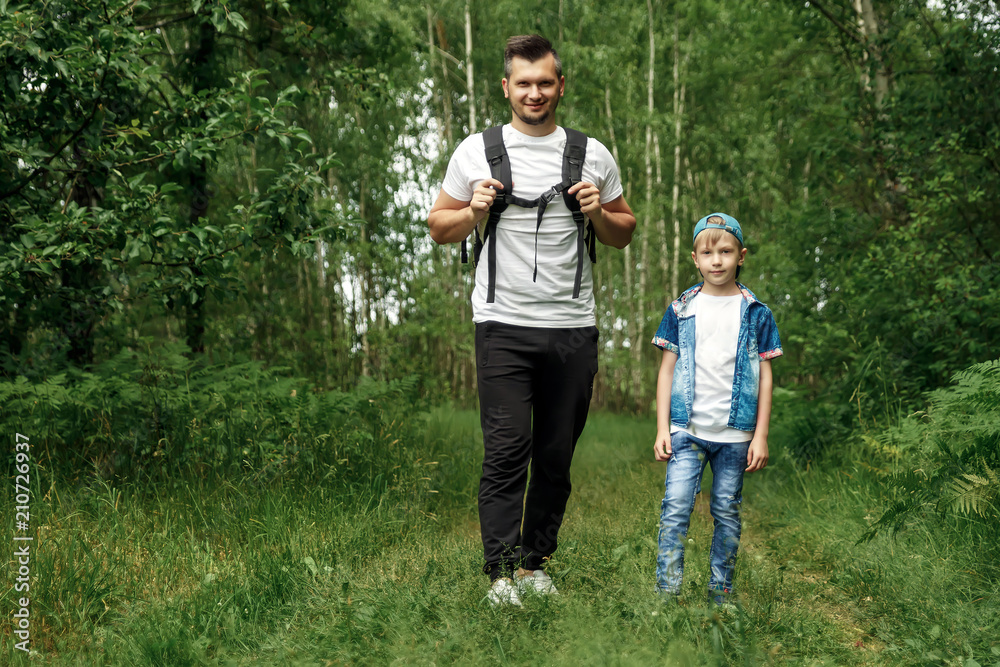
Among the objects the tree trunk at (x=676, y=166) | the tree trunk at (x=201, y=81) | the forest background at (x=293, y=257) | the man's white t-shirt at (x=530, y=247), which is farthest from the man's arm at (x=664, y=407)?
the tree trunk at (x=676, y=166)

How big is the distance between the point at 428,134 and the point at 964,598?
2036 cm

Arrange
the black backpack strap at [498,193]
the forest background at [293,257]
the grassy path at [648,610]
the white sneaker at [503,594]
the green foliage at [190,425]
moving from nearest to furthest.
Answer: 1. the grassy path at [648,610]
2. the white sneaker at [503,594]
3. the black backpack strap at [498,193]
4. the forest background at [293,257]
5. the green foliage at [190,425]

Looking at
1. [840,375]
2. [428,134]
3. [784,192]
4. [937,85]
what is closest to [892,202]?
[937,85]

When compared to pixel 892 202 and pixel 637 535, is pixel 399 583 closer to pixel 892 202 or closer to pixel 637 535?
pixel 637 535

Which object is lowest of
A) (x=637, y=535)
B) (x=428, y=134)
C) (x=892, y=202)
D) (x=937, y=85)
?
(x=637, y=535)

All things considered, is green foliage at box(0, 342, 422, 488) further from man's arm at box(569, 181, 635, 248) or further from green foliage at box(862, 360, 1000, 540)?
green foliage at box(862, 360, 1000, 540)

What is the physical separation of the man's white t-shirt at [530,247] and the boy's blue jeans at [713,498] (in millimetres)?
742

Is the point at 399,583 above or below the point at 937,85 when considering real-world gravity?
below

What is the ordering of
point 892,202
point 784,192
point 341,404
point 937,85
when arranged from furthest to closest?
1. point 784,192
2. point 892,202
3. point 937,85
4. point 341,404

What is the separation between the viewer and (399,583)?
351 centimetres

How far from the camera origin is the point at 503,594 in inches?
123

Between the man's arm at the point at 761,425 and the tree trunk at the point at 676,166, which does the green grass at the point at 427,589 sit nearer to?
the man's arm at the point at 761,425

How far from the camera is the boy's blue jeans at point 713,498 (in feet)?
10.7

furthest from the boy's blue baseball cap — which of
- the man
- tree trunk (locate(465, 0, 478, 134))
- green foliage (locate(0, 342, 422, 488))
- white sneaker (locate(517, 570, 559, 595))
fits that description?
tree trunk (locate(465, 0, 478, 134))
